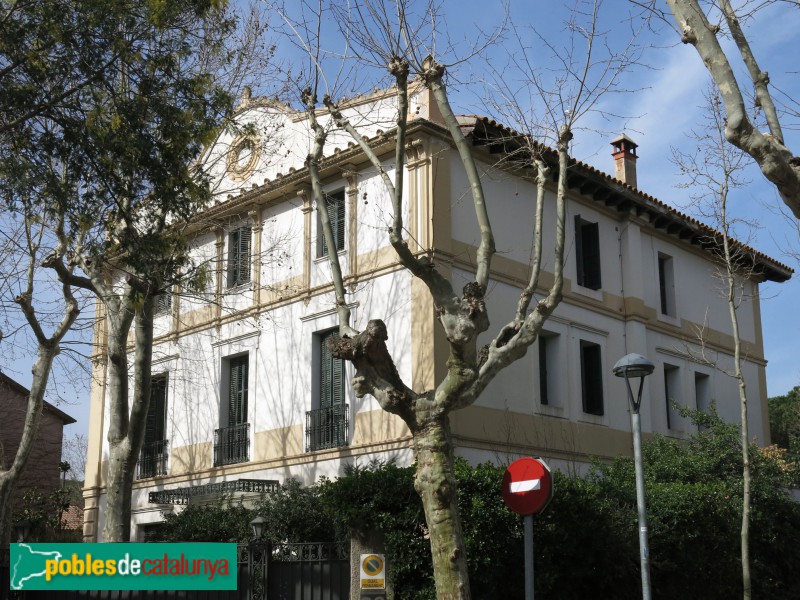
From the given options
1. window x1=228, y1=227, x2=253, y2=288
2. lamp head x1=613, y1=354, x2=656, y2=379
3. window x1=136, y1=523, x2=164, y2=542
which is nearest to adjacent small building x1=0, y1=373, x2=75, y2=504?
window x1=136, y1=523, x2=164, y2=542

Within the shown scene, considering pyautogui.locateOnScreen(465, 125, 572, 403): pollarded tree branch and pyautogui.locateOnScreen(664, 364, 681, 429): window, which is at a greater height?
pyautogui.locateOnScreen(664, 364, 681, 429): window

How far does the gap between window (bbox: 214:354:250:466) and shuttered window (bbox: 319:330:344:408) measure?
7.14 ft

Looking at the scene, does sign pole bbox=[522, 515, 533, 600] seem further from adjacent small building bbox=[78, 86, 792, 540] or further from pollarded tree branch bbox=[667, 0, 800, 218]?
adjacent small building bbox=[78, 86, 792, 540]

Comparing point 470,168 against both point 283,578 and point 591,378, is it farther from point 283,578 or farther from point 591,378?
point 591,378

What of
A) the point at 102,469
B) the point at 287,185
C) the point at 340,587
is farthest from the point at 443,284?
the point at 102,469

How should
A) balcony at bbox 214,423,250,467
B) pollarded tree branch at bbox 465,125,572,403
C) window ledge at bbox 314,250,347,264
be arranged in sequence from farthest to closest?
balcony at bbox 214,423,250,467, window ledge at bbox 314,250,347,264, pollarded tree branch at bbox 465,125,572,403

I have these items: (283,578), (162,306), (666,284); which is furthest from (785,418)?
(283,578)

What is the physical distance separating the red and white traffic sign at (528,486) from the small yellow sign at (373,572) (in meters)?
2.72

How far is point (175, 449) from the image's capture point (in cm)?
2147

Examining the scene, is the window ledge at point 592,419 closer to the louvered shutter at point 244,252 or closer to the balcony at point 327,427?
the balcony at point 327,427

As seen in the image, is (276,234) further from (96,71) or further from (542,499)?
(542,499)

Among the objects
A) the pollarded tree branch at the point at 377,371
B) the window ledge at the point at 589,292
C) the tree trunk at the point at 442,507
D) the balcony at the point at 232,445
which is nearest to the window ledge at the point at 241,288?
the balcony at the point at 232,445

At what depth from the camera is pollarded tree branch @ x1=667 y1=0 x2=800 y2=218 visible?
7730 millimetres

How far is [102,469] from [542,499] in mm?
16167
